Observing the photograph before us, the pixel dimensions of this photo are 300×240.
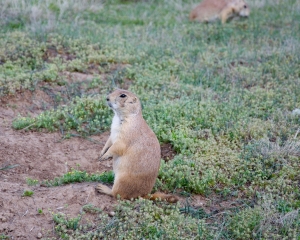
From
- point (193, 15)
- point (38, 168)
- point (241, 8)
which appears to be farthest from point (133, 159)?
point (241, 8)

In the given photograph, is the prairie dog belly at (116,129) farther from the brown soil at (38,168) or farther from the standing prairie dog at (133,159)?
the brown soil at (38,168)

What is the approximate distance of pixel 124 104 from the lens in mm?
5164

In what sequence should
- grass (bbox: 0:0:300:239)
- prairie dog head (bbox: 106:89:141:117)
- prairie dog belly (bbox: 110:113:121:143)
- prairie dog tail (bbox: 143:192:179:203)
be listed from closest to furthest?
grass (bbox: 0:0:300:239)
prairie dog tail (bbox: 143:192:179:203)
prairie dog belly (bbox: 110:113:121:143)
prairie dog head (bbox: 106:89:141:117)

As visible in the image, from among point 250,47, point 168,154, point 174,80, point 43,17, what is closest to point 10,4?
point 43,17

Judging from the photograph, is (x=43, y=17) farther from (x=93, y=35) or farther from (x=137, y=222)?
(x=137, y=222)

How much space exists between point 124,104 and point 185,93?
237 centimetres

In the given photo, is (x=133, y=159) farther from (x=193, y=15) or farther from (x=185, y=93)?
(x=193, y=15)

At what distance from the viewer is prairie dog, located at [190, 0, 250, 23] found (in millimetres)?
11609

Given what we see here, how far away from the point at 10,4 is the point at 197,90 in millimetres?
4780

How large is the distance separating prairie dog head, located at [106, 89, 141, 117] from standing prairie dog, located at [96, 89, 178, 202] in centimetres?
6

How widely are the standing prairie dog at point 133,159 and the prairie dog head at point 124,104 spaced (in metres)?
0.06

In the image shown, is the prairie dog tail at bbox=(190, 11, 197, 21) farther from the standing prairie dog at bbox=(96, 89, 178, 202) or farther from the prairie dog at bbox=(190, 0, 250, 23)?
the standing prairie dog at bbox=(96, 89, 178, 202)

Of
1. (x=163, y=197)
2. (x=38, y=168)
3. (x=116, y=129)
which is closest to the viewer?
(x=163, y=197)

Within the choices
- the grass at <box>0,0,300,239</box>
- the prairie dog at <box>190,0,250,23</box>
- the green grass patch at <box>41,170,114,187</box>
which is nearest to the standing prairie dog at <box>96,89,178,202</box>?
the grass at <box>0,0,300,239</box>
